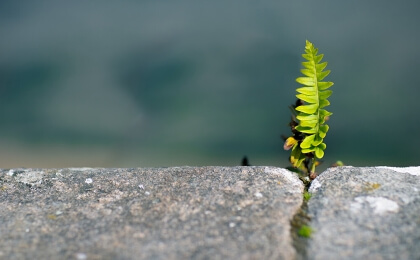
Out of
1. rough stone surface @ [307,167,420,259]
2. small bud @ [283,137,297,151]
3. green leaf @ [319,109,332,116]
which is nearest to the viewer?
rough stone surface @ [307,167,420,259]

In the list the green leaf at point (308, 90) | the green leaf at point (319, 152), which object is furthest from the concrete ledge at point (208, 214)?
the green leaf at point (308, 90)

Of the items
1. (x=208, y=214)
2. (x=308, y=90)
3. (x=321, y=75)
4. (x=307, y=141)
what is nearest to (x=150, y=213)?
(x=208, y=214)

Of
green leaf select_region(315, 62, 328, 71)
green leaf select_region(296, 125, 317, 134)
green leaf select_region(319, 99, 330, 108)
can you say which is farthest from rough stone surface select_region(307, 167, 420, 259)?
green leaf select_region(315, 62, 328, 71)

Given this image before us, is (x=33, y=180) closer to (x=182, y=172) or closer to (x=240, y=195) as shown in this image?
(x=182, y=172)

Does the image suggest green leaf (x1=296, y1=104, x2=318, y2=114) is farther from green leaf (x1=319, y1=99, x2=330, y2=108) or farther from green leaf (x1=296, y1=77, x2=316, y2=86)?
green leaf (x1=296, y1=77, x2=316, y2=86)

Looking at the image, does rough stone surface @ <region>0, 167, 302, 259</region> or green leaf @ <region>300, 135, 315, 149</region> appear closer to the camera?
rough stone surface @ <region>0, 167, 302, 259</region>

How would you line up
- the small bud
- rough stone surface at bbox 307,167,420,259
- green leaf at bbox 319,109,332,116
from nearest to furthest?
1. rough stone surface at bbox 307,167,420,259
2. green leaf at bbox 319,109,332,116
3. the small bud

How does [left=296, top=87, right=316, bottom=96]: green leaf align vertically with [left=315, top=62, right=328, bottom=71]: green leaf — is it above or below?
below

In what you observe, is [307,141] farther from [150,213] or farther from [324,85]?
[150,213]

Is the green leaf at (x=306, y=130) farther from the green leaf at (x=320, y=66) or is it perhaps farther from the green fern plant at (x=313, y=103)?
the green leaf at (x=320, y=66)
